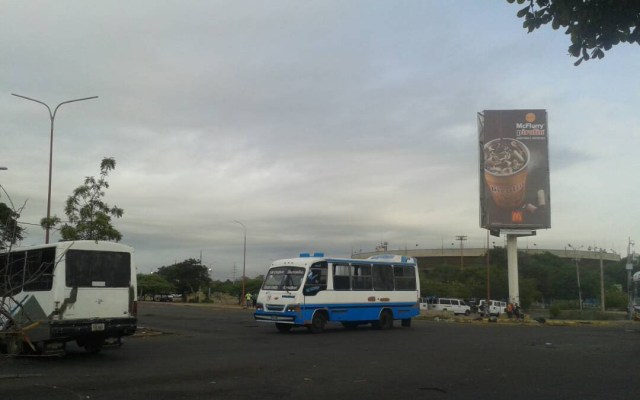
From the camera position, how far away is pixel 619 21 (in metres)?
8.01

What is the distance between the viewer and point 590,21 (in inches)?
315

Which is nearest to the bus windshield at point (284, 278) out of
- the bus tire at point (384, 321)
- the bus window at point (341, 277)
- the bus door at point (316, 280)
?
the bus door at point (316, 280)

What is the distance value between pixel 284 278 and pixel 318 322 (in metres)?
2.09

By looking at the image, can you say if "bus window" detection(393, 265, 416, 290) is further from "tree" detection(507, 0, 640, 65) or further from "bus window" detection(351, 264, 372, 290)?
"tree" detection(507, 0, 640, 65)

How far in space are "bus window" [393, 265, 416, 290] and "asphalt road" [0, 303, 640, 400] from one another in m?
7.58

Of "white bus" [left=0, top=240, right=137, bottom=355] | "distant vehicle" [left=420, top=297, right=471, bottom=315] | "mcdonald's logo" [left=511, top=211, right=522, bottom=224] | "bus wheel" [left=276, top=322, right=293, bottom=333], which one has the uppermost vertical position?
"mcdonald's logo" [left=511, top=211, right=522, bottom=224]

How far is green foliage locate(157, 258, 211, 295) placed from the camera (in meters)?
90.8

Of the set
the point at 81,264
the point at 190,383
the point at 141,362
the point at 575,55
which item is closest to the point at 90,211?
the point at 81,264

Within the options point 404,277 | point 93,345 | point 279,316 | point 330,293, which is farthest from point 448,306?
point 93,345

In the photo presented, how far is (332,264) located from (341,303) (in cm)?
156

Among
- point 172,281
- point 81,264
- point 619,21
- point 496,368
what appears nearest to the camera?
point 619,21

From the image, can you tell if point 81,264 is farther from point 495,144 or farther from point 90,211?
point 495,144

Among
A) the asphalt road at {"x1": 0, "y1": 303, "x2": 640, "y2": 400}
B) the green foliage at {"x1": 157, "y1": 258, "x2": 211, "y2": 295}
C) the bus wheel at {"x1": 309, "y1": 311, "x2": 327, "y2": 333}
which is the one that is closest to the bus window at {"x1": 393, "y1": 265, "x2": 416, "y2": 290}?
the bus wheel at {"x1": 309, "y1": 311, "x2": 327, "y2": 333}

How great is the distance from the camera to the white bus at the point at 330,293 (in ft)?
74.4
